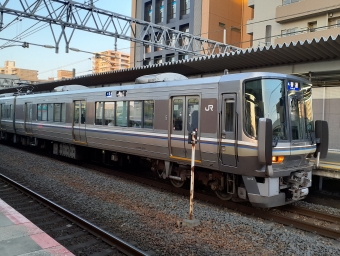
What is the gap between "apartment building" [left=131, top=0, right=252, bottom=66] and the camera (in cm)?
3381

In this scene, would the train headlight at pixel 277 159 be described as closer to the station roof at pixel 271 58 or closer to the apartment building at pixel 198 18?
the station roof at pixel 271 58

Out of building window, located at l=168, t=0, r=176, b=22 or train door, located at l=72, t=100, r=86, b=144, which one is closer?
train door, located at l=72, t=100, r=86, b=144

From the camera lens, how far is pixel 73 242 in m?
5.59

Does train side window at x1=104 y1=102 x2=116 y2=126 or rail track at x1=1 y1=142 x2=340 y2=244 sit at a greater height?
train side window at x1=104 y1=102 x2=116 y2=126

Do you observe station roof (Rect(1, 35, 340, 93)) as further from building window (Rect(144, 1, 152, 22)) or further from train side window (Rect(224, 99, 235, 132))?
building window (Rect(144, 1, 152, 22))

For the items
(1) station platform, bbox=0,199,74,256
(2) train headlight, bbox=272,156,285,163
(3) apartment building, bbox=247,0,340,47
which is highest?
(3) apartment building, bbox=247,0,340,47

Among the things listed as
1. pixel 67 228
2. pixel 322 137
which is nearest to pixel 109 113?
pixel 67 228

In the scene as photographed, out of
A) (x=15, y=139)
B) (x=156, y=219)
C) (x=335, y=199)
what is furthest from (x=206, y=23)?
(x=156, y=219)

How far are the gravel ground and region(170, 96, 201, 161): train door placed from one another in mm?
1160

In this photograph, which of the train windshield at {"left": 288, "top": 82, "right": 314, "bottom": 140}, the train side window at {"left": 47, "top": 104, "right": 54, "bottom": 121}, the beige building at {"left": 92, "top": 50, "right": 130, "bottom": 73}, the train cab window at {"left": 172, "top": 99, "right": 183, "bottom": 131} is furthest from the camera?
the beige building at {"left": 92, "top": 50, "right": 130, "bottom": 73}

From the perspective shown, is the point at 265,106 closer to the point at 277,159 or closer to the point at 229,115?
the point at 229,115

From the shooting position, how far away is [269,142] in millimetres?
6512

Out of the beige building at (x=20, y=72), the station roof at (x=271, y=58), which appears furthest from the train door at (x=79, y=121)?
the beige building at (x=20, y=72)

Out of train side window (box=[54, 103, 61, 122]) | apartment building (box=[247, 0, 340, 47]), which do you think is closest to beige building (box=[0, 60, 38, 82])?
apartment building (box=[247, 0, 340, 47])
